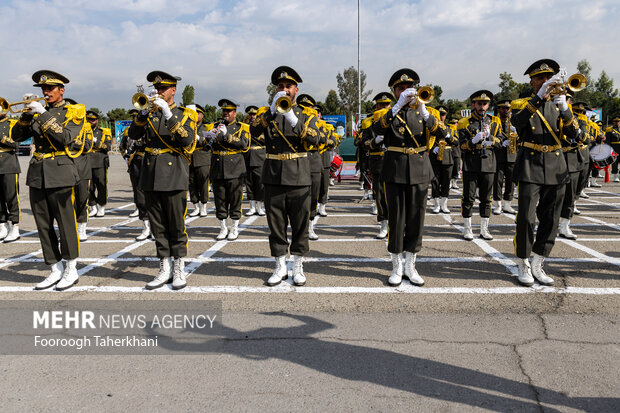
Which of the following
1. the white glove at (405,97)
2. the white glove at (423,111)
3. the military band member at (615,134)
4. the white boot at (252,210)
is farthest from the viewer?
the military band member at (615,134)

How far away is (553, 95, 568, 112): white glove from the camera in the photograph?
4.82 meters

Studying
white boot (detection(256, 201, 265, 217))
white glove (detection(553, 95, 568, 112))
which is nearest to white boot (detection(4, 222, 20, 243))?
white boot (detection(256, 201, 265, 217))

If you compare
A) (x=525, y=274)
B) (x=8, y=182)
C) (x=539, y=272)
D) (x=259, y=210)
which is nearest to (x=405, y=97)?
(x=525, y=274)

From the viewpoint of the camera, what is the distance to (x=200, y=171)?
927 cm

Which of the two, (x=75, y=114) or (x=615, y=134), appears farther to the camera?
(x=615, y=134)

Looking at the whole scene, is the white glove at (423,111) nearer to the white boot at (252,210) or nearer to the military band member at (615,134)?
the white boot at (252,210)

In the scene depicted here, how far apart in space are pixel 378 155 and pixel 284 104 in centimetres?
410

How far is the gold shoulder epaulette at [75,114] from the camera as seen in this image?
511cm

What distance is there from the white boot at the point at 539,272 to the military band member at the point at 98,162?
29.0 ft

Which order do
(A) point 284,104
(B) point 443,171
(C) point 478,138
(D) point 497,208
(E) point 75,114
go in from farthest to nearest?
(D) point 497,208
(B) point 443,171
(C) point 478,138
(E) point 75,114
(A) point 284,104

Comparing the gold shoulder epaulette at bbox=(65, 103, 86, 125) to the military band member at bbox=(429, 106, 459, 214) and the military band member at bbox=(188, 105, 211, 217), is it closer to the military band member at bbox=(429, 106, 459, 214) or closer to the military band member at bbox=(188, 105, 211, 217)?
the military band member at bbox=(188, 105, 211, 217)

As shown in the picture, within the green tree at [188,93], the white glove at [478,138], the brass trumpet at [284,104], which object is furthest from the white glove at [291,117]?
the green tree at [188,93]

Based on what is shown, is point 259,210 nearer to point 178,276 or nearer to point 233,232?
point 233,232

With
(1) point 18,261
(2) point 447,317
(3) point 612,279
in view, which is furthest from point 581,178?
(1) point 18,261
